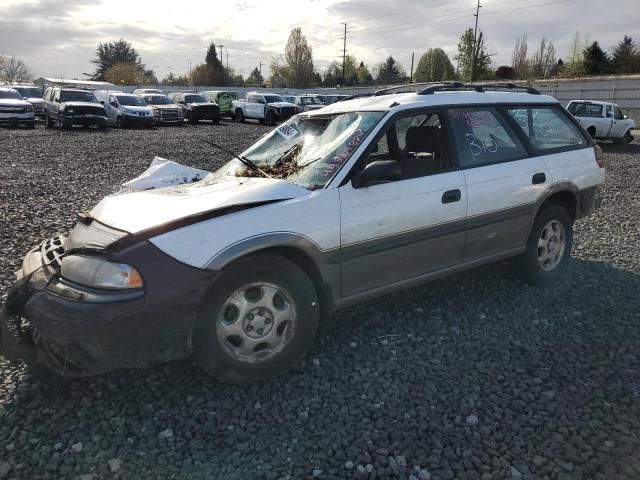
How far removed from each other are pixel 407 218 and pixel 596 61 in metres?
52.0

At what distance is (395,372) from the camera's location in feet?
10.9

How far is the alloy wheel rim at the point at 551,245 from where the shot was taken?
4.79 meters

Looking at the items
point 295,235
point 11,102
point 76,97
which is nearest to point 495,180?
point 295,235

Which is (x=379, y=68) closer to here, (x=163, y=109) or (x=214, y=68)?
(x=214, y=68)

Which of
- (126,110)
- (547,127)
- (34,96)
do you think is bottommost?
(547,127)

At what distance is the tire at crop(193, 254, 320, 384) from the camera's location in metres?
2.94

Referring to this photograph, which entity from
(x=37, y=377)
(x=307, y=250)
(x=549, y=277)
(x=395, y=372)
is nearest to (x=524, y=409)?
(x=395, y=372)

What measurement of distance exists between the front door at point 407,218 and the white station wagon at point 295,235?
0.01m

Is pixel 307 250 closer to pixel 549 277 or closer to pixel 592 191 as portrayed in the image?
pixel 549 277

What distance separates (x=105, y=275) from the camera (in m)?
2.73

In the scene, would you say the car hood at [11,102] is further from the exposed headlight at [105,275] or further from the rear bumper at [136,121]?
A: the exposed headlight at [105,275]

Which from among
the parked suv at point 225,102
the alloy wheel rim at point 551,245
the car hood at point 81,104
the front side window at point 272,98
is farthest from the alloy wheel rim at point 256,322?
the parked suv at point 225,102

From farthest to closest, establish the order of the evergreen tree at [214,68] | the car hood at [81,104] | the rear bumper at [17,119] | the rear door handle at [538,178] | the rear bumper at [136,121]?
the evergreen tree at [214,68] → the rear bumper at [136,121] → the rear bumper at [17,119] → the car hood at [81,104] → the rear door handle at [538,178]

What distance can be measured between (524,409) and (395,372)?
0.79m
